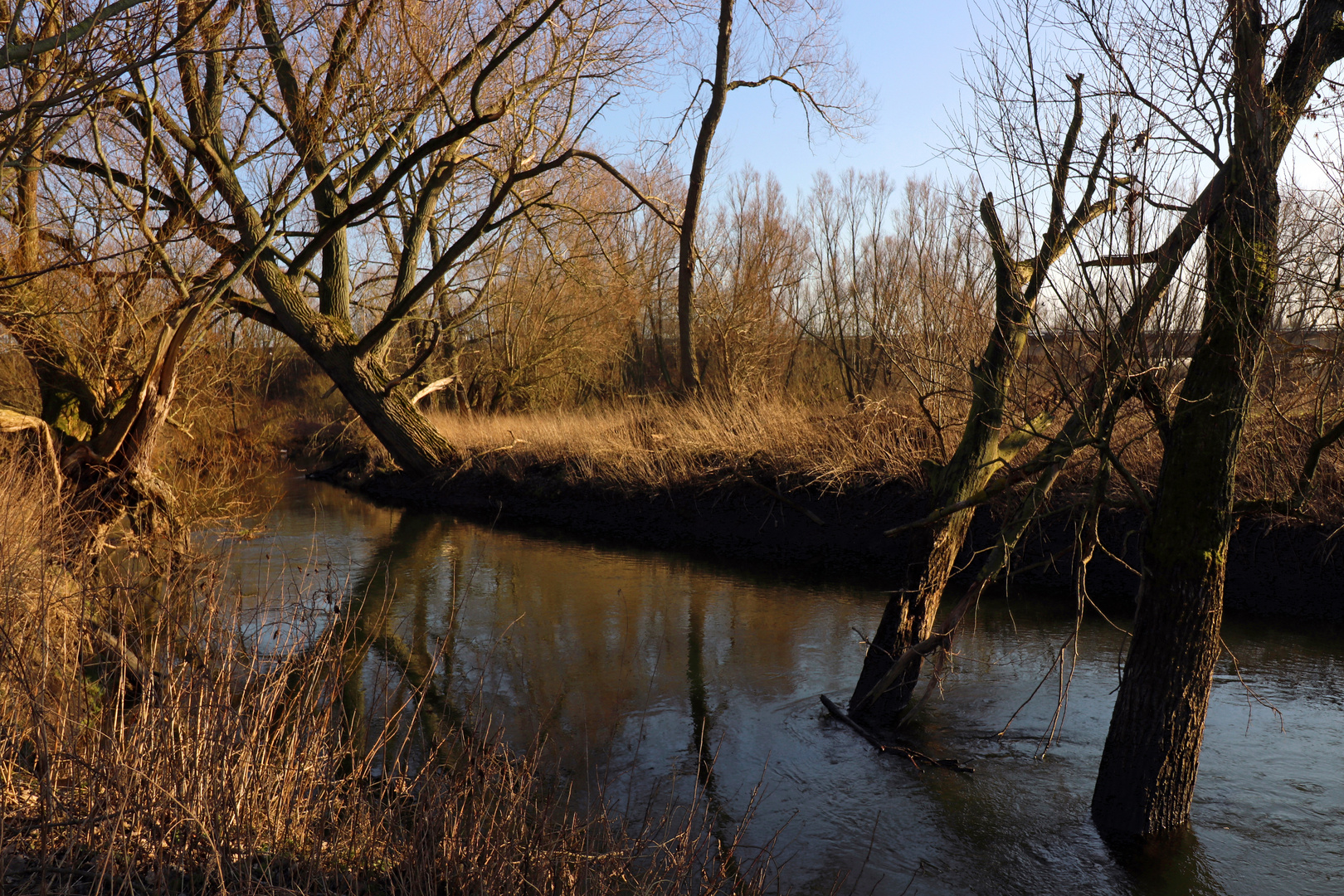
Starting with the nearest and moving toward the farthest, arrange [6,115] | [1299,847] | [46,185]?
1. [6,115]
2. [1299,847]
3. [46,185]

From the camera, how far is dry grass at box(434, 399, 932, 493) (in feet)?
43.5

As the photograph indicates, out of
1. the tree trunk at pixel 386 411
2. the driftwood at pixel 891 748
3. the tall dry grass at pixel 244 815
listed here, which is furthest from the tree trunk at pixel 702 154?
the tall dry grass at pixel 244 815

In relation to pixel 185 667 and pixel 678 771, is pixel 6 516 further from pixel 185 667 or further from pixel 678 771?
pixel 678 771

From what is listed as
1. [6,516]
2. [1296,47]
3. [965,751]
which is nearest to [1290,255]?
[1296,47]

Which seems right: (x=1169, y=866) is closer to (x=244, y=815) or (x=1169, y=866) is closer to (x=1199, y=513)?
(x=1199, y=513)

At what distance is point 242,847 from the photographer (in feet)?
10.6

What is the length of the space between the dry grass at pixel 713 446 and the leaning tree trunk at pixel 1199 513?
7.04 metres

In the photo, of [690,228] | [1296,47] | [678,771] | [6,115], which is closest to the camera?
[6,115]

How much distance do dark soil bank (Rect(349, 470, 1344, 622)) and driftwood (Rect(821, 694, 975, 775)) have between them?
2043 mm

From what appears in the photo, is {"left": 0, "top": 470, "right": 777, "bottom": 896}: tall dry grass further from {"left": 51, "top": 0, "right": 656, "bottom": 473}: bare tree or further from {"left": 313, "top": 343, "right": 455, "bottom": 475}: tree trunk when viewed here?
{"left": 313, "top": 343, "right": 455, "bottom": 475}: tree trunk

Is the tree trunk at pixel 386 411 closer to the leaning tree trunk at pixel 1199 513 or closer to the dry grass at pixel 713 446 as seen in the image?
the dry grass at pixel 713 446

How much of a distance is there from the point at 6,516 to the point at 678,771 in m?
5.12

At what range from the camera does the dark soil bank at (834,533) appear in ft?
32.4

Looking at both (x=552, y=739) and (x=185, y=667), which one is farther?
(x=552, y=739)
